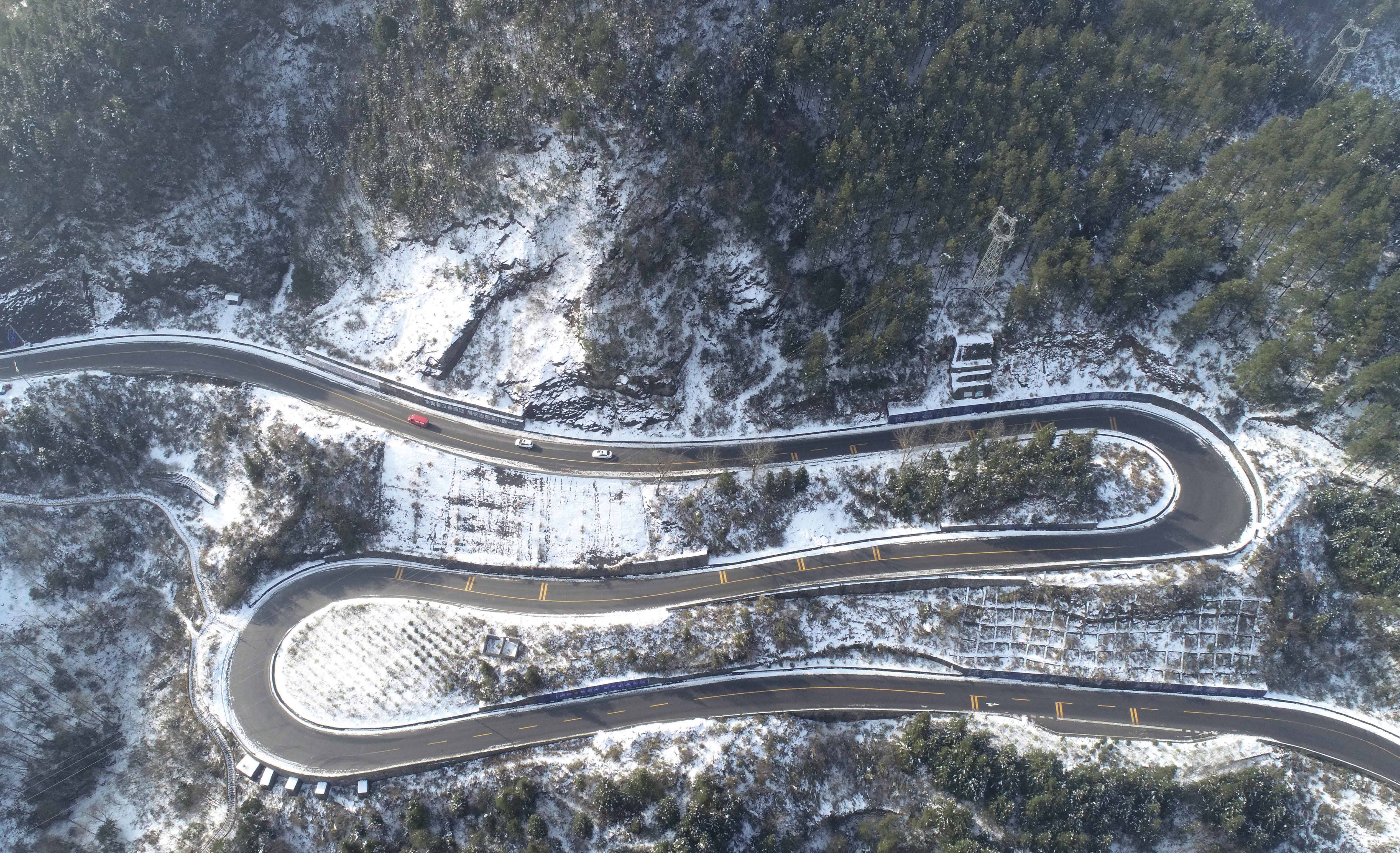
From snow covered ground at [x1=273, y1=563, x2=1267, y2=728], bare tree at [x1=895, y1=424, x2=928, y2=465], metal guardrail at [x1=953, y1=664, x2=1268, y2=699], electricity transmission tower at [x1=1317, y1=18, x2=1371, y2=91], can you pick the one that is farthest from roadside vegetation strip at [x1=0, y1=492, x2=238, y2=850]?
electricity transmission tower at [x1=1317, y1=18, x2=1371, y2=91]

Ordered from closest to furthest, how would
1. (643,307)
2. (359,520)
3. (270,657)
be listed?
1. (270,657)
2. (359,520)
3. (643,307)

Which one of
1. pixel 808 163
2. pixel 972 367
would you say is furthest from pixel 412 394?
pixel 972 367

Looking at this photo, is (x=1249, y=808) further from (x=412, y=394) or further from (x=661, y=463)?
(x=412, y=394)

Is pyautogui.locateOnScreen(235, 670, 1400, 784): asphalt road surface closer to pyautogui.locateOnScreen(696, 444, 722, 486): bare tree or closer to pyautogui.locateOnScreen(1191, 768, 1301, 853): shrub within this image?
pyautogui.locateOnScreen(1191, 768, 1301, 853): shrub

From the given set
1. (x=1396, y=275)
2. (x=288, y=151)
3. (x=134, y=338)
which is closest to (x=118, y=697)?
(x=134, y=338)

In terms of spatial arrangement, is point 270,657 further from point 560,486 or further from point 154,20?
point 154,20

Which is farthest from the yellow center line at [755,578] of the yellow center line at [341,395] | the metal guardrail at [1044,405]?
the metal guardrail at [1044,405]

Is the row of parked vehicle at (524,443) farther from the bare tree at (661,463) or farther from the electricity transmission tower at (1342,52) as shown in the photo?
the electricity transmission tower at (1342,52)
